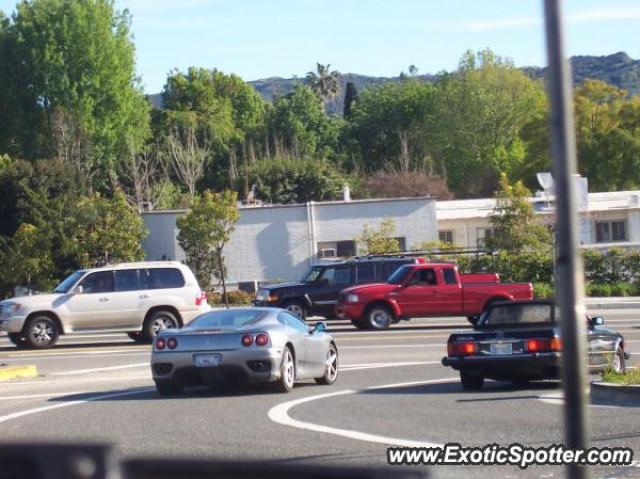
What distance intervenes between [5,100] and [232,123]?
85.0ft

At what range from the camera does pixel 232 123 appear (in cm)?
9550

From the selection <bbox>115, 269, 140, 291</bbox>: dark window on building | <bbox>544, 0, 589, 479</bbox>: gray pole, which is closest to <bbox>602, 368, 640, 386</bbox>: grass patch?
<bbox>544, 0, 589, 479</bbox>: gray pole

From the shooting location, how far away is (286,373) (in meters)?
16.3

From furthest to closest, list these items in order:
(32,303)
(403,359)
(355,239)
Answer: (355,239), (32,303), (403,359)

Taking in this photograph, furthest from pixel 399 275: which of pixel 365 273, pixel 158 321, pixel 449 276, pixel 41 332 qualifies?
pixel 41 332

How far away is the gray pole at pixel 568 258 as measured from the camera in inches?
163

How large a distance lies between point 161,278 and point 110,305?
1325mm

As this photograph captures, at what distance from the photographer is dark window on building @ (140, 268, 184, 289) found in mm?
26906

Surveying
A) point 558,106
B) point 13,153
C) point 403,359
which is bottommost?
point 403,359

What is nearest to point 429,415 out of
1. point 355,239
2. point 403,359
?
point 403,359

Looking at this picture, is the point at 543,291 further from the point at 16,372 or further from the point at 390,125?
the point at 390,125

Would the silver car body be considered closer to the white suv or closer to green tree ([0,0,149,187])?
the white suv

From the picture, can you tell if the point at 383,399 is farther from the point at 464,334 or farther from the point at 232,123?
the point at 232,123

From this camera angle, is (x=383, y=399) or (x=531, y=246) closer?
(x=383, y=399)
